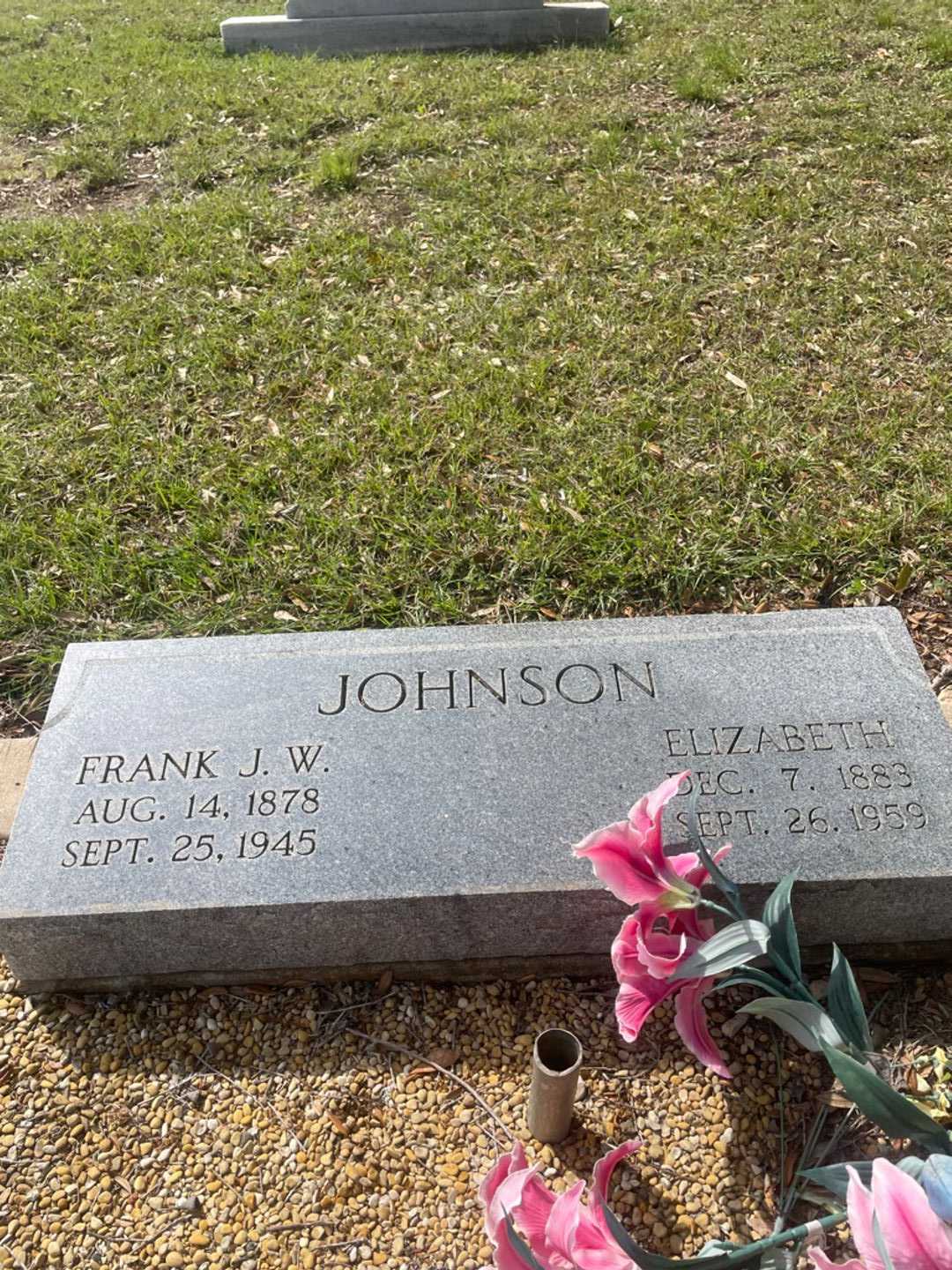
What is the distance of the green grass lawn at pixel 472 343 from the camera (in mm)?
3104

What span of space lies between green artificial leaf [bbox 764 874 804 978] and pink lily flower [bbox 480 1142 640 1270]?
1.69ft

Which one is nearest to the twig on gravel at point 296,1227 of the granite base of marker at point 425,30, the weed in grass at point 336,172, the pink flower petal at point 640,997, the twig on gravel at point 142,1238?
the twig on gravel at point 142,1238

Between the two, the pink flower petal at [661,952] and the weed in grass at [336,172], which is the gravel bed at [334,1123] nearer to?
the pink flower petal at [661,952]

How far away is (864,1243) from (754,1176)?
1.05 m

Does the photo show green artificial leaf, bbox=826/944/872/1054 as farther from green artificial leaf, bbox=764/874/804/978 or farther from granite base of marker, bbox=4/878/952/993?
granite base of marker, bbox=4/878/952/993

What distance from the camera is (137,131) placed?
6.16 m

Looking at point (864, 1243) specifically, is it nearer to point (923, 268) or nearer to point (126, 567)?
point (126, 567)

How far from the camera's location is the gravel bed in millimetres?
1793

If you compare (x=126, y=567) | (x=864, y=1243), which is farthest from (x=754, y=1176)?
(x=126, y=567)

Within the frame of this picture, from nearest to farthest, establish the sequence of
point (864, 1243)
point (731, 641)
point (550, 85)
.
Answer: point (864, 1243)
point (731, 641)
point (550, 85)

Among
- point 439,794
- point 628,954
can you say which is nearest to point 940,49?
point 439,794

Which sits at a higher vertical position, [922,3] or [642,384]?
[922,3]

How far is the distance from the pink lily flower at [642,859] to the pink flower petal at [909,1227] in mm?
562

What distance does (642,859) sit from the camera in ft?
4.68
